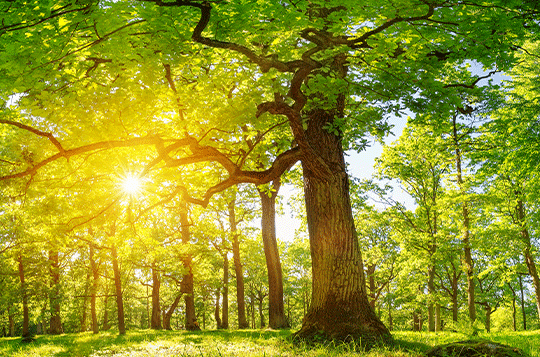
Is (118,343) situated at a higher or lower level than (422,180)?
lower

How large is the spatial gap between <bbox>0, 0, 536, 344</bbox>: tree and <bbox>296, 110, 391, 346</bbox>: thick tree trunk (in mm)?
24

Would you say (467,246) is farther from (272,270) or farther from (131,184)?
(131,184)

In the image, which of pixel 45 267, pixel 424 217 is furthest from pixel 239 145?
pixel 45 267

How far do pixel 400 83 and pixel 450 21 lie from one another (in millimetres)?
1459

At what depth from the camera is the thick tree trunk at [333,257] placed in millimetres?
6941

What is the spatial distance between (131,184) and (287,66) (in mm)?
5688

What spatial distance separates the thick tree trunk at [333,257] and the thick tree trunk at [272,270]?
19.6ft

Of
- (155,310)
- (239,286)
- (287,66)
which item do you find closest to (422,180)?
(239,286)

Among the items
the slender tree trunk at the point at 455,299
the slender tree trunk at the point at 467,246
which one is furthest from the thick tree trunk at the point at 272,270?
the slender tree trunk at the point at 455,299

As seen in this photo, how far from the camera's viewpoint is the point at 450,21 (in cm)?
605

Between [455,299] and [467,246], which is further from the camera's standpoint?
[455,299]

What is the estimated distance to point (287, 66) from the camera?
285 inches

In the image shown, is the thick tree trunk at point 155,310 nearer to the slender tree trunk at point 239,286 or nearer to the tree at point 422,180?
the slender tree trunk at point 239,286

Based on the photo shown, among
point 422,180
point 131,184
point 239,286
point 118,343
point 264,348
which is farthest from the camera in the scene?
point 239,286
